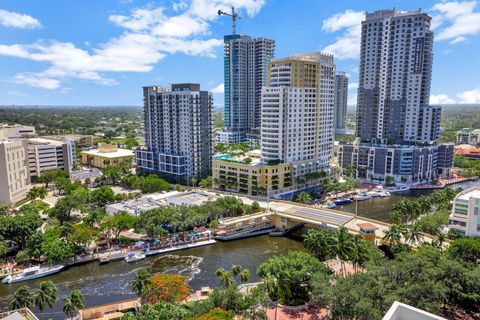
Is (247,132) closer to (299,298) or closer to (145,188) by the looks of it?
(145,188)

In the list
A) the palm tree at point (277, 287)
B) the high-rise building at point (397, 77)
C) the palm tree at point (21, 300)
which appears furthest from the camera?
the high-rise building at point (397, 77)

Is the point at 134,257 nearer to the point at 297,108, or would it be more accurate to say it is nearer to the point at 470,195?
the point at 470,195

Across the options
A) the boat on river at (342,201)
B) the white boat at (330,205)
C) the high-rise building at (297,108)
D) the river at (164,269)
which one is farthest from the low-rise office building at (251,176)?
the river at (164,269)

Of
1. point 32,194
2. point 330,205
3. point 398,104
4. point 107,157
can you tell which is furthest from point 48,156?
point 398,104

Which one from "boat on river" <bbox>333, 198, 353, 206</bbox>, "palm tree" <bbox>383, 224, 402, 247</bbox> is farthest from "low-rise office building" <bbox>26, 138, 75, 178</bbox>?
"palm tree" <bbox>383, 224, 402, 247</bbox>

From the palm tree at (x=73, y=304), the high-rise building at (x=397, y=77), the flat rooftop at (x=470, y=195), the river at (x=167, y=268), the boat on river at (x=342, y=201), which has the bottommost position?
the river at (x=167, y=268)

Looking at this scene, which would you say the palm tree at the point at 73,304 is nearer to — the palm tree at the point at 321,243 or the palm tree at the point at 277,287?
the palm tree at the point at 277,287
